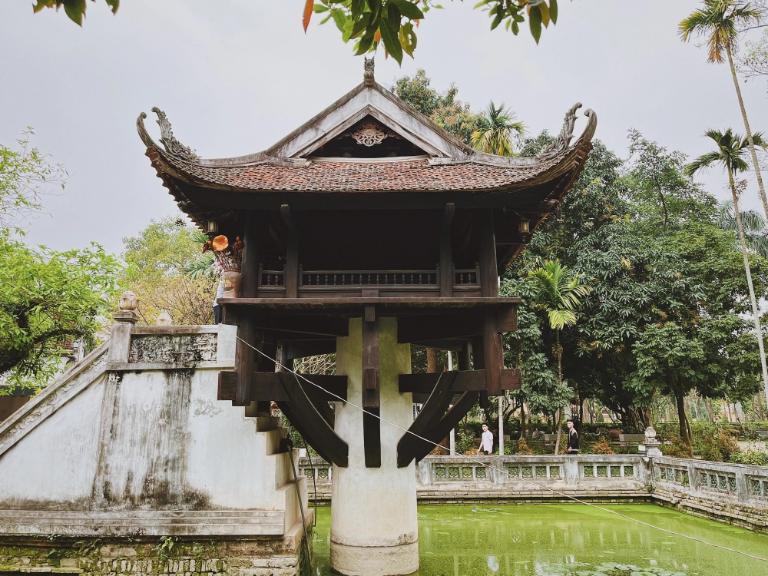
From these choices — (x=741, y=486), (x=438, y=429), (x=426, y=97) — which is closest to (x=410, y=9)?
(x=438, y=429)

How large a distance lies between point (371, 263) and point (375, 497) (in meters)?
2.90

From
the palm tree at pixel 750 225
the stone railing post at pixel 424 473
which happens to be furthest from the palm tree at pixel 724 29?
the stone railing post at pixel 424 473

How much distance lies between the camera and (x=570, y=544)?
7637 mm

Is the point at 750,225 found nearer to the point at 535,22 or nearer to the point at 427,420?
the point at 427,420

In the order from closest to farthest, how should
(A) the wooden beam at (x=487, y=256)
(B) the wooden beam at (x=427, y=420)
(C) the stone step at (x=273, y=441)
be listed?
(A) the wooden beam at (x=487, y=256), (B) the wooden beam at (x=427, y=420), (C) the stone step at (x=273, y=441)

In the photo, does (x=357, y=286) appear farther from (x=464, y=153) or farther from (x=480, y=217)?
(x=464, y=153)

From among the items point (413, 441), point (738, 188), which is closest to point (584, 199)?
point (738, 188)

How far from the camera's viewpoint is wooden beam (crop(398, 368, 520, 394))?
5.50 metres

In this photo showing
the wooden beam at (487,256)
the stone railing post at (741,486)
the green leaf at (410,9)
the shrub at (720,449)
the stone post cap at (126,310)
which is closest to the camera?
the green leaf at (410,9)

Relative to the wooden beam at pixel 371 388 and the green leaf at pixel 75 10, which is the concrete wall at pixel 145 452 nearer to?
the wooden beam at pixel 371 388

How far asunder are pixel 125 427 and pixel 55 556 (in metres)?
1.60

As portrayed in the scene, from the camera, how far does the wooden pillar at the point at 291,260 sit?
5603 mm

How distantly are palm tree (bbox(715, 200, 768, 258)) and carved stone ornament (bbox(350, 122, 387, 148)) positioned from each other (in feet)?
59.6

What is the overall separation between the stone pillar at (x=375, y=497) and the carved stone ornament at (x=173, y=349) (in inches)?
69.4
